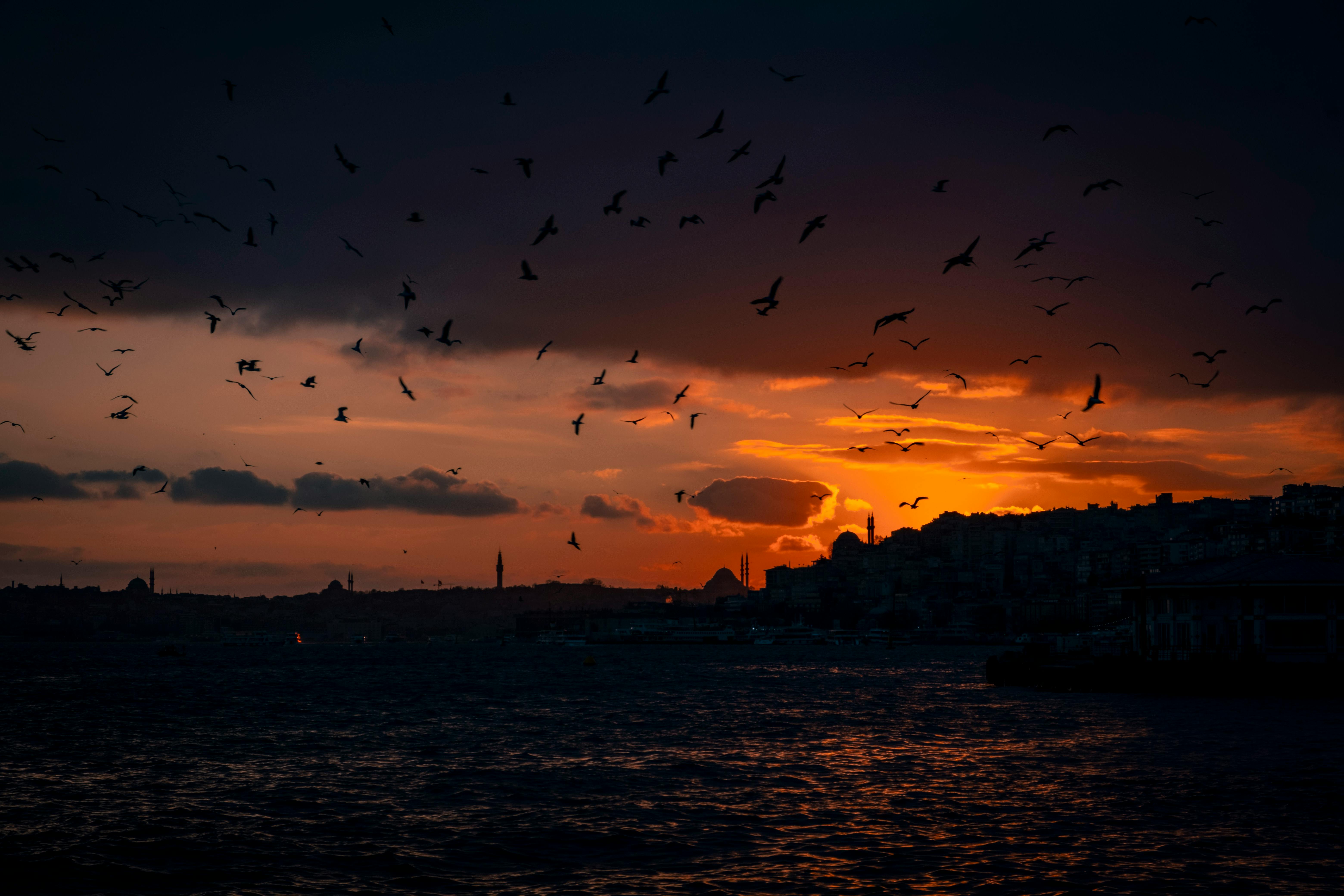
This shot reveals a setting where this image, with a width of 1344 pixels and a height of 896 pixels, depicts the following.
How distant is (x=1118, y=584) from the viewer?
287ft

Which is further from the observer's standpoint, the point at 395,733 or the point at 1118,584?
the point at 1118,584

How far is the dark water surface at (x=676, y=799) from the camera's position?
21234mm

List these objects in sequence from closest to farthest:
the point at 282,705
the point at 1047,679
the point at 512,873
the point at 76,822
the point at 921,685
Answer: the point at 512,873 < the point at 76,822 < the point at 282,705 < the point at 1047,679 < the point at 921,685

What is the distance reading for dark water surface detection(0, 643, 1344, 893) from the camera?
69.7ft

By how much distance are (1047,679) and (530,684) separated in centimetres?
3999

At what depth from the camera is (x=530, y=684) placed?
3578 inches

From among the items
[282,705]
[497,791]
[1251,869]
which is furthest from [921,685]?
[1251,869]

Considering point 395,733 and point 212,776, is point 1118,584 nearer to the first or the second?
point 395,733

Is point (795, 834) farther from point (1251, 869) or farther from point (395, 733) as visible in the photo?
point (395, 733)

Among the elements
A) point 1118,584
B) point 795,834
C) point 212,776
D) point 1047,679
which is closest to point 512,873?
point 795,834

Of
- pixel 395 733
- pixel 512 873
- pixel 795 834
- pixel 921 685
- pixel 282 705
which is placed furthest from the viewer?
pixel 921 685

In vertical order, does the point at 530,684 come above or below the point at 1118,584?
below

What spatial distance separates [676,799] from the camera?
2966 cm

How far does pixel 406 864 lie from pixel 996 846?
12.0 meters
